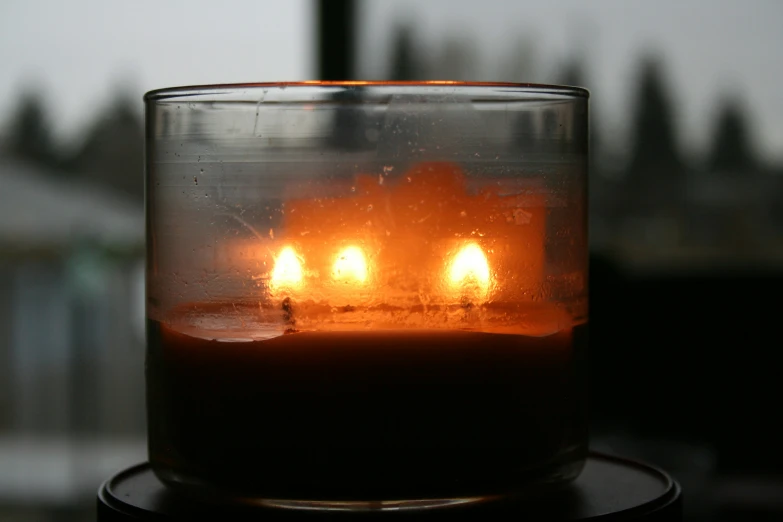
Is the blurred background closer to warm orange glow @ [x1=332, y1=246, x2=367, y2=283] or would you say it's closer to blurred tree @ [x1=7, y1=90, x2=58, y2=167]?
blurred tree @ [x1=7, y1=90, x2=58, y2=167]

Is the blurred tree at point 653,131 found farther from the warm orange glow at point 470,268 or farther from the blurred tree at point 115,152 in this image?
the warm orange glow at point 470,268

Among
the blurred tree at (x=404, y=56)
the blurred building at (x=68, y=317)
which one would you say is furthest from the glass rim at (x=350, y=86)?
the blurred building at (x=68, y=317)

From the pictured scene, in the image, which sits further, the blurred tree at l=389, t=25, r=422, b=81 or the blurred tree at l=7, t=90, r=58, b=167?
the blurred tree at l=7, t=90, r=58, b=167

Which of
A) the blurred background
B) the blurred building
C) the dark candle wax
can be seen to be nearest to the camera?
the dark candle wax

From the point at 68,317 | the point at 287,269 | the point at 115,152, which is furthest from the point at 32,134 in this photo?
the point at 287,269

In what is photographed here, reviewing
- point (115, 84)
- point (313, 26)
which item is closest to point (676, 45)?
point (313, 26)

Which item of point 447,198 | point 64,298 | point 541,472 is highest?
point 447,198

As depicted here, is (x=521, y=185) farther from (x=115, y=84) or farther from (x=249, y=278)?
(x=115, y=84)

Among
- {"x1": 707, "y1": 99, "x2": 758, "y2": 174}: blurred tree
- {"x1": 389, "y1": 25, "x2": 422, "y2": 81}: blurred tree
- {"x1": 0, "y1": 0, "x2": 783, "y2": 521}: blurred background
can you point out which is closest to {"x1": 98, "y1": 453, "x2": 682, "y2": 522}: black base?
{"x1": 0, "y1": 0, "x2": 783, "y2": 521}: blurred background
